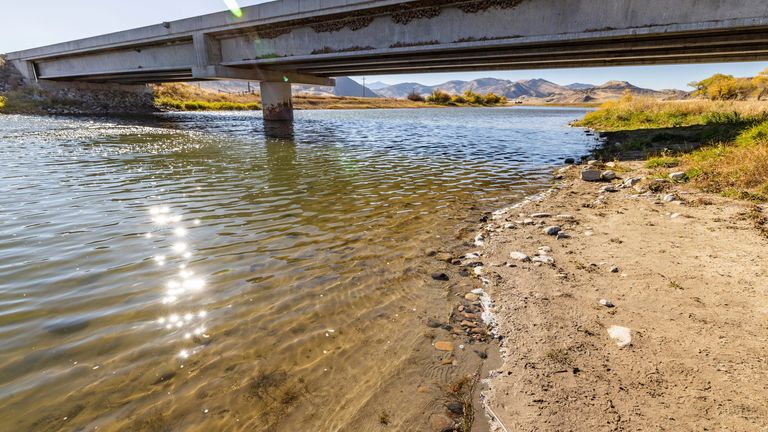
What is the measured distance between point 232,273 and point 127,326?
137 centimetres

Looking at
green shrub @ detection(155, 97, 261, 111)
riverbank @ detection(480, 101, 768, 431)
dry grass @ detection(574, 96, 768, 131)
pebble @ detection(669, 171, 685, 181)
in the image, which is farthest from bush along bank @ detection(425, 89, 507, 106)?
riverbank @ detection(480, 101, 768, 431)

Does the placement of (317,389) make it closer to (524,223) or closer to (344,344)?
(344,344)

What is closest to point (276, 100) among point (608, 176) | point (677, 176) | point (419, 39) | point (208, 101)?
point (419, 39)

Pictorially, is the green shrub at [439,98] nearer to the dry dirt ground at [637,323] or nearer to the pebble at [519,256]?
the dry dirt ground at [637,323]

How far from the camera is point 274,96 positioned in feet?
109

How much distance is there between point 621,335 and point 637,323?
13.8 inches

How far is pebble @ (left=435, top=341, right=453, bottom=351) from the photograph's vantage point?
12.0ft

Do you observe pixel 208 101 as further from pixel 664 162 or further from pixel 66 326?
pixel 66 326

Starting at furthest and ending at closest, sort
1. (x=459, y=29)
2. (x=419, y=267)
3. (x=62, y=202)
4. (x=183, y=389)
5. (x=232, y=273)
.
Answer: (x=459, y=29) → (x=62, y=202) → (x=419, y=267) → (x=232, y=273) → (x=183, y=389)

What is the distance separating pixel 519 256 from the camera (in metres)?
5.64

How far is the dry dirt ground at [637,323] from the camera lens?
273 cm

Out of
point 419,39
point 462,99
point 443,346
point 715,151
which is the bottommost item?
point 443,346

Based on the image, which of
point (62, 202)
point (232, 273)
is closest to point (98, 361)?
point (232, 273)

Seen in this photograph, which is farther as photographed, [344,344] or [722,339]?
[344,344]
